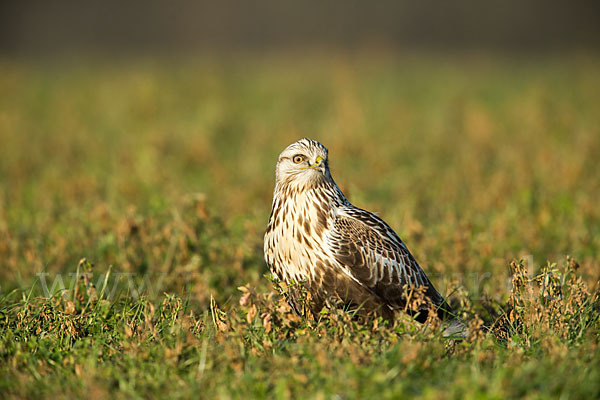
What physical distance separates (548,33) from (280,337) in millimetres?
24386

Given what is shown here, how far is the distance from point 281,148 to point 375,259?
5.97m

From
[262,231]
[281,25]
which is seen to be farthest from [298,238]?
[281,25]

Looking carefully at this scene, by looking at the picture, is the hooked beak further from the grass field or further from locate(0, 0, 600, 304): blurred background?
locate(0, 0, 600, 304): blurred background

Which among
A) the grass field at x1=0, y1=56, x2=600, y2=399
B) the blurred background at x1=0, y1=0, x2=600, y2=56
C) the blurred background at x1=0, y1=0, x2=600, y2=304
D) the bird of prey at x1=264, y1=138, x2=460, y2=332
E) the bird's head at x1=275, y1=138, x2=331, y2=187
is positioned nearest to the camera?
the grass field at x1=0, y1=56, x2=600, y2=399

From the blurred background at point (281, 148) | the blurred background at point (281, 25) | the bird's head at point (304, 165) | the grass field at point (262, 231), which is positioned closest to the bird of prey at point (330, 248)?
the bird's head at point (304, 165)

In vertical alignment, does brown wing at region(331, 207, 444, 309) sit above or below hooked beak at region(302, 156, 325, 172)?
below

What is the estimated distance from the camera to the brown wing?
391 centimetres

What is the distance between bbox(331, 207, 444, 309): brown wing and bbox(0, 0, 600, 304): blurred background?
96 centimetres

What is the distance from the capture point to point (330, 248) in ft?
12.8

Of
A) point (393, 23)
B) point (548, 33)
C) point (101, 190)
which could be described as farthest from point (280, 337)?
point (548, 33)

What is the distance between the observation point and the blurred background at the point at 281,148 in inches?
215

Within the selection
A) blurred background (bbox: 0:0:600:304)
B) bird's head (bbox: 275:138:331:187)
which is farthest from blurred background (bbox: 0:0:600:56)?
bird's head (bbox: 275:138:331:187)

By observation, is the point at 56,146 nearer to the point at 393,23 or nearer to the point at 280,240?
the point at 280,240

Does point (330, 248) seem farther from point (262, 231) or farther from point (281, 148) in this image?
point (281, 148)
